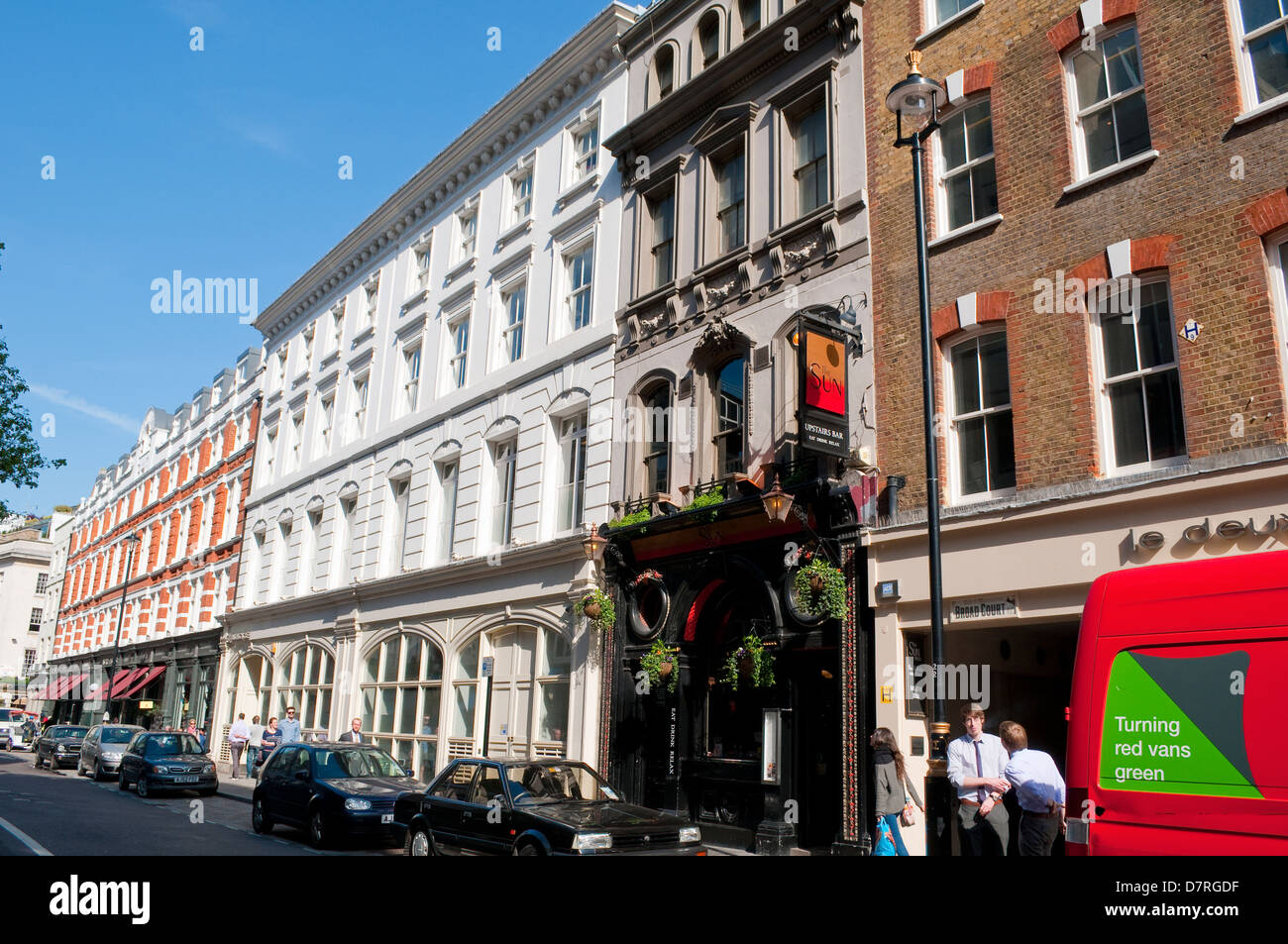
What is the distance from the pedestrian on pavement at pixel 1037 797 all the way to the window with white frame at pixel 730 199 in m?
11.1

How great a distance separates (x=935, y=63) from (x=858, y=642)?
28.8 feet

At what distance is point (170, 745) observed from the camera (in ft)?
76.4

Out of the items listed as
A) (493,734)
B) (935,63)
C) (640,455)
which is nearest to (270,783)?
(493,734)

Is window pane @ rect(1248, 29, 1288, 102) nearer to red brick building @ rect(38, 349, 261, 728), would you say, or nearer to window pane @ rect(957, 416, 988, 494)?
window pane @ rect(957, 416, 988, 494)

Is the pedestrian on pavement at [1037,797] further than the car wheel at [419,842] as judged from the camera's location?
No

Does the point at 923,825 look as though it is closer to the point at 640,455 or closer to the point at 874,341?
the point at 874,341

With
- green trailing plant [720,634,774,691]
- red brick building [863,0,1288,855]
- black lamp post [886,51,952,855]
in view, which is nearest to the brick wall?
red brick building [863,0,1288,855]

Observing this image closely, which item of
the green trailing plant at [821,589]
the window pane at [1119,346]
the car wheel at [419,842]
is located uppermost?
the window pane at [1119,346]

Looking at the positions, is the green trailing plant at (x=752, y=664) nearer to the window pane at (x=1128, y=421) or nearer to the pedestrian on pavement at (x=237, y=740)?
the window pane at (x=1128, y=421)

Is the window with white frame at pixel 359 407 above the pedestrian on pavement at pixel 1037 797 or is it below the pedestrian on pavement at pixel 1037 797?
above

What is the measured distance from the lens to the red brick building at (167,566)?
38.2 meters

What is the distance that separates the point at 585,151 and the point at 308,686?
59.3 ft

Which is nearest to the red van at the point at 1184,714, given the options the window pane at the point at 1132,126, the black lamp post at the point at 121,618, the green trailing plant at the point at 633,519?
the window pane at the point at 1132,126

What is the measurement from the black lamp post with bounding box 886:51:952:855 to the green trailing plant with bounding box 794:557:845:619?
2.20 meters
